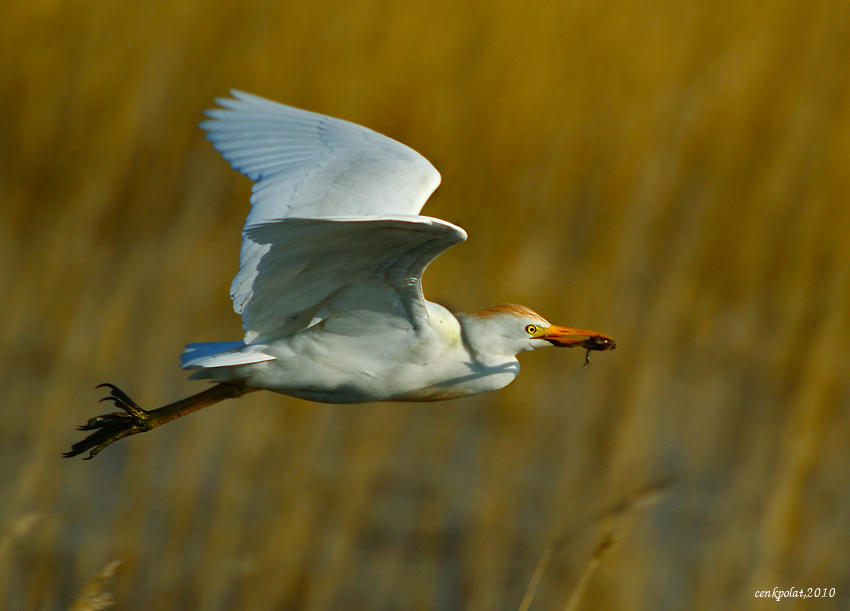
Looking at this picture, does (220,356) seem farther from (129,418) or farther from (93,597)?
(93,597)

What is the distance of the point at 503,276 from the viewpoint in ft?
13.1

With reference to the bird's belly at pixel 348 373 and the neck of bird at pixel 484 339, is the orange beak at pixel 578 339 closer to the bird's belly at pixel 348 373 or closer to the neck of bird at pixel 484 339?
the neck of bird at pixel 484 339

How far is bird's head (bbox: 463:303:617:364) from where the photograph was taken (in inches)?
89.9

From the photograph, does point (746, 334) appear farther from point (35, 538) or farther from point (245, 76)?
point (35, 538)

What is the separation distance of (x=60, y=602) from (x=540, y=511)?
171 cm

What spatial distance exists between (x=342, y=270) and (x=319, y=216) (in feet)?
1.14

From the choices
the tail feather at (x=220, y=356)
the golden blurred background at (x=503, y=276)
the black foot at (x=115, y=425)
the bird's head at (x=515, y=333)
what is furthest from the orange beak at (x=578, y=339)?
the black foot at (x=115, y=425)

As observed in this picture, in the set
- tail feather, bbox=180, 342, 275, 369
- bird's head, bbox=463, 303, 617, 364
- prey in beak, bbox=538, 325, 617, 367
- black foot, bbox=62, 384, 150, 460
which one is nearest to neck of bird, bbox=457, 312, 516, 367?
bird's head, bbox=463, 303, 617, 364

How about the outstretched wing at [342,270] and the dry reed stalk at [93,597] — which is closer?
the dry reed stalk at [93,597]

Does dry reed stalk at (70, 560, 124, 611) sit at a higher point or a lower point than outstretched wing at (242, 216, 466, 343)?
lower

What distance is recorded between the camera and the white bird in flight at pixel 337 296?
6.13ft

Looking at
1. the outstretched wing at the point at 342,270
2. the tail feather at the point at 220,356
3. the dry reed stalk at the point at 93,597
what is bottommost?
the dry reed stalk at the point at 93,597

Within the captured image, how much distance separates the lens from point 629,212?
164 inches

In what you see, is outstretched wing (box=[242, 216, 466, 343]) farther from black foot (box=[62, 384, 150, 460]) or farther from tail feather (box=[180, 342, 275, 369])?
black foot (box=[62, 384, 150, 460])
